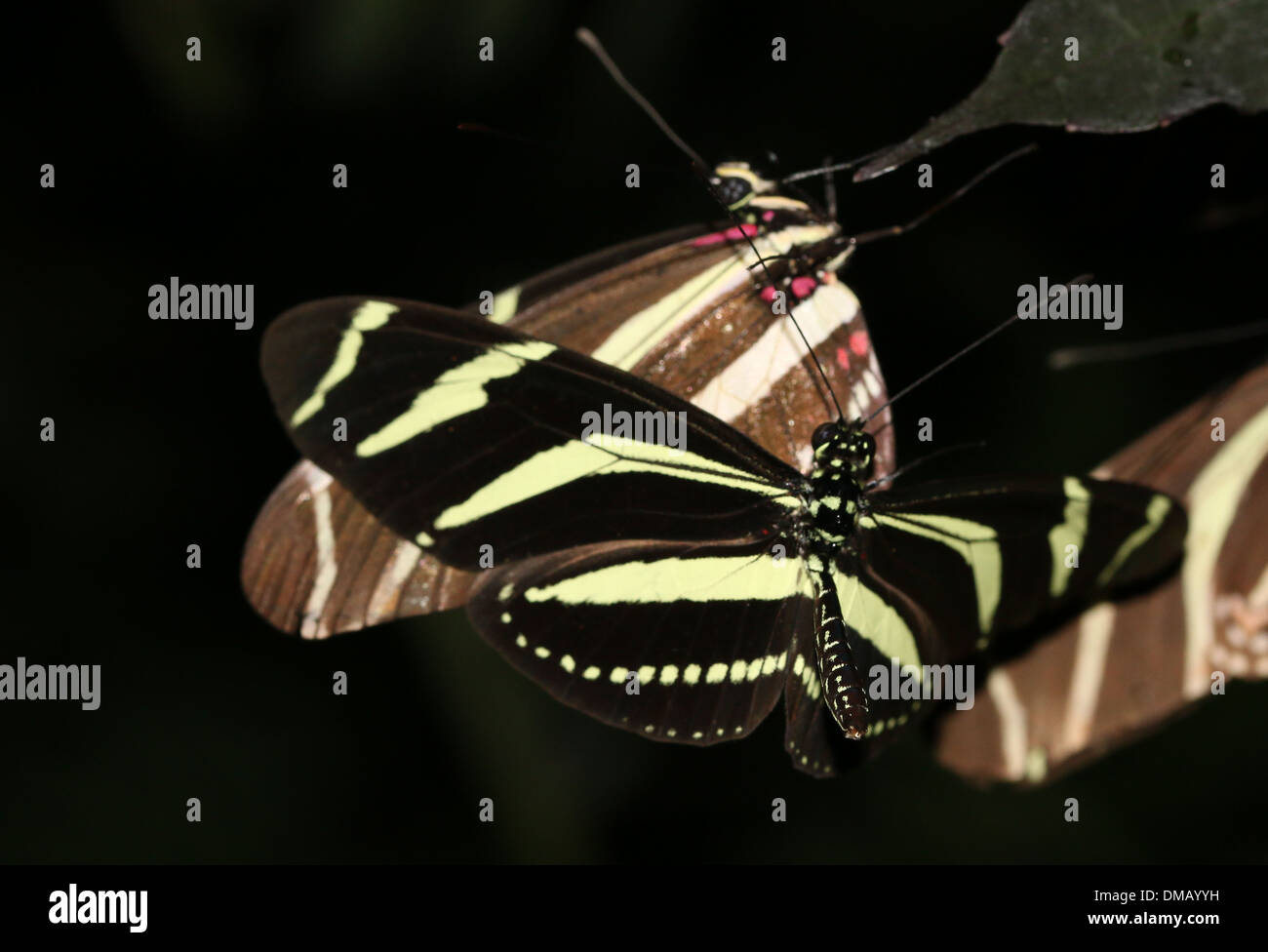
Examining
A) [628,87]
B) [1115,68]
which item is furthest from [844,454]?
[628,87]

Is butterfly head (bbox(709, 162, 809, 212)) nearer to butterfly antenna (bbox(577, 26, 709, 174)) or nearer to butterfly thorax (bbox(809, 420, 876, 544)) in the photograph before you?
butterfly antenna (bbox(577, 26, 709, 174))

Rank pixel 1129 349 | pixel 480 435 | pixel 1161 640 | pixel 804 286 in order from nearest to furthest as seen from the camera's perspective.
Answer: pixel 480 435, pixel 804 286, pixel 1161 640, pixel 1129 349

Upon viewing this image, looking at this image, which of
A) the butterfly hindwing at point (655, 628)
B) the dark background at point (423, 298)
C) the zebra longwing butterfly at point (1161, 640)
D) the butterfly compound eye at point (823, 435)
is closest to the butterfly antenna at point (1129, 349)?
the dark background at point (423, 298)

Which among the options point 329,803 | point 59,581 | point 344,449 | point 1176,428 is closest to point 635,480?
point 344,449

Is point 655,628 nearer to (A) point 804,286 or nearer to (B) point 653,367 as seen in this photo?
(B) point 653,367

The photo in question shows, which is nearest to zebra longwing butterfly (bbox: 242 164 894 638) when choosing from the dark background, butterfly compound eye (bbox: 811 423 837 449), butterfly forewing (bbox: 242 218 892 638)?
butterfly forewing (bbox: 242 218 892 638)

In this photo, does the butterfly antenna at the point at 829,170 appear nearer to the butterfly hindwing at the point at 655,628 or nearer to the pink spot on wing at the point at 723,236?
the pink spot on wing at the point at 723,236

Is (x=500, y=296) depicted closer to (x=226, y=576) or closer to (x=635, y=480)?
(x=635, y=480)
